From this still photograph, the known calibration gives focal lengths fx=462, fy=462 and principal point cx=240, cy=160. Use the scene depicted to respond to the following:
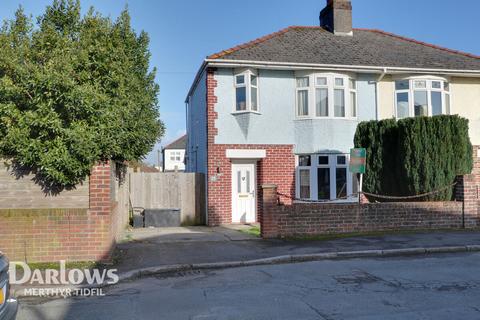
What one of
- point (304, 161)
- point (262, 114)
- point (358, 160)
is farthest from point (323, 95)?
point (358, 160)

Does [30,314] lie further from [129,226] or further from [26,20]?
[129,226]

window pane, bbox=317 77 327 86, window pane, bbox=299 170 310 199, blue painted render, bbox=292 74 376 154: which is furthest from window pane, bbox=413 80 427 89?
window pane, bbox=299 170 310 199

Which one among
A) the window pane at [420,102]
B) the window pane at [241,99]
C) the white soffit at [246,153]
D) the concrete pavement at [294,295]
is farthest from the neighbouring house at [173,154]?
the concrete pavement at [294,295]

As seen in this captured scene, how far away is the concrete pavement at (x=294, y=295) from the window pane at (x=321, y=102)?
8.54 meters

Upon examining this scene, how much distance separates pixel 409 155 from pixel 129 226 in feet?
30.0

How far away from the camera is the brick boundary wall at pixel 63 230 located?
891 cm

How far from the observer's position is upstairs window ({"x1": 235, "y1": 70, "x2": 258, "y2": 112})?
15945 millimetres

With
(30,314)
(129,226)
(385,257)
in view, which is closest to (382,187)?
(385,257)

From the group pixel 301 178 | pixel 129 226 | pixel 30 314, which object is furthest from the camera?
pixel 301 178

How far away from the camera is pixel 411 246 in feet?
34.8

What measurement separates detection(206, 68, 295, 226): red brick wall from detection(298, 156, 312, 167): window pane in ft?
1.09

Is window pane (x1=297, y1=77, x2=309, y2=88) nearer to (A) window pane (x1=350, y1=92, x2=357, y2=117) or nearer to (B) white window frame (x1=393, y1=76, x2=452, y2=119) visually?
(A) window pane (x1=350, y1=92, x2=357, y2=117)

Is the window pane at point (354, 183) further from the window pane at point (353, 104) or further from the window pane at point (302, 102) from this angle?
the window pane at point (302, 102)

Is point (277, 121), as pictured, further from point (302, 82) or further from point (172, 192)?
point (172, 192)
